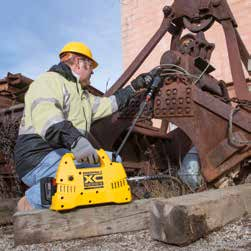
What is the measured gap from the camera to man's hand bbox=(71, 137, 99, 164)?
8.43 feet

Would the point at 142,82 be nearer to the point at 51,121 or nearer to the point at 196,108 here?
the point at 196,108

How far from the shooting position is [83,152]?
256cm

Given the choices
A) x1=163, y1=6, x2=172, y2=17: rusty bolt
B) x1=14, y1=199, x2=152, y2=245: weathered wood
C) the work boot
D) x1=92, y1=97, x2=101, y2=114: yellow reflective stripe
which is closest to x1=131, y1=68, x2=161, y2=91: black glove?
x1=92, y1=97, x2=101, y2=114: yellow reflective stripe

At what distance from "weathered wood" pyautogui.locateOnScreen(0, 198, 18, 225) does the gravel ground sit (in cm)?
91

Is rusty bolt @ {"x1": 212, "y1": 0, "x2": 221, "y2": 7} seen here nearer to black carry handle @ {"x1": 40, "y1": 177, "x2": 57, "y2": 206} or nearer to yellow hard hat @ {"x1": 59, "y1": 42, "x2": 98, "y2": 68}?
yellow hard hat @ {"x1": 59, "y1": 42, "x2": 98, "y2": 68}

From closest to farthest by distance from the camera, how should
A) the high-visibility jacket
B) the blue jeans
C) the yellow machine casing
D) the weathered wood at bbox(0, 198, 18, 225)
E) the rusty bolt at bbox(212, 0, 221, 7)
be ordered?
1. the yellow machine casing
2. the high-visibility jacket
3. the blue jeans
4. the weathered wood at bbox(0, 198, 18, 225)
5. the rusty bolt at bbox(212, 0, 221, 7)

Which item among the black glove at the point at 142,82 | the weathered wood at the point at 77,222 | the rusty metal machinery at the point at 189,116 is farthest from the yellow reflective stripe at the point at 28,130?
the black glove at the point at 142,82

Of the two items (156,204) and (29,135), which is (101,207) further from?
(29,135)

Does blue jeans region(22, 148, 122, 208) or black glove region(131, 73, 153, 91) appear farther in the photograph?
black glove region(131, 73, 153, 91)

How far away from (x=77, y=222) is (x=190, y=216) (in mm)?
792

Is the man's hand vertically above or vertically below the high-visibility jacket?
below

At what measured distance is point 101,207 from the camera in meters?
2.63

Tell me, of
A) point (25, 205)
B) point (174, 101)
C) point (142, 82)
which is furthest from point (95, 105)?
point (25, 205)

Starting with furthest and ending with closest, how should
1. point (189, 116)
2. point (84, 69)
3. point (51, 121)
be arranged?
1. point (189, 116)
2. point (84, 69)
3. point (51, 121)
